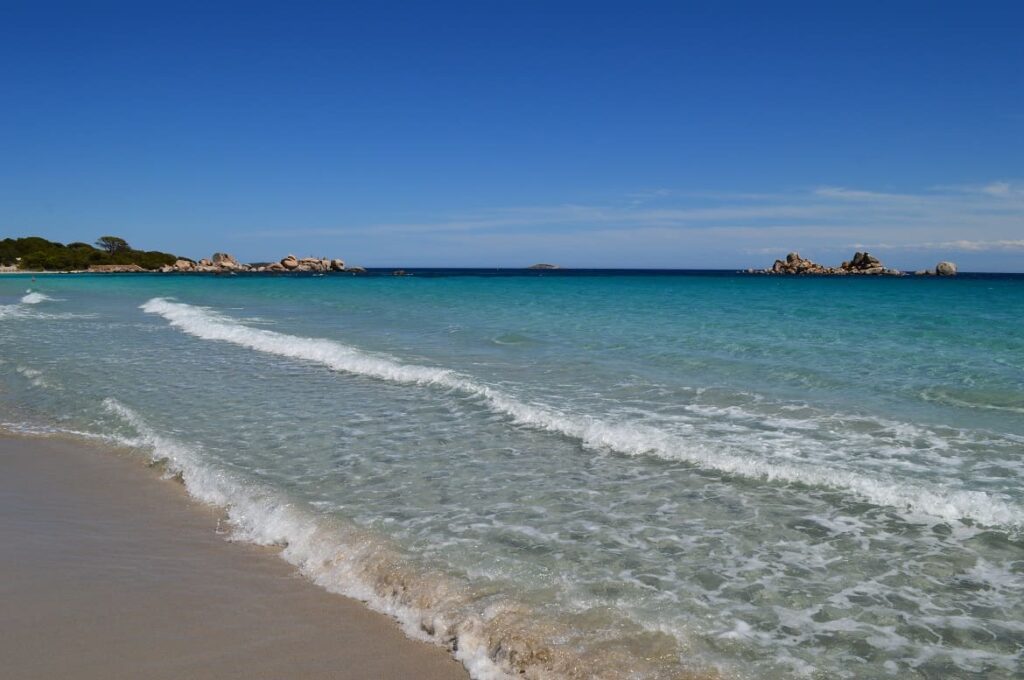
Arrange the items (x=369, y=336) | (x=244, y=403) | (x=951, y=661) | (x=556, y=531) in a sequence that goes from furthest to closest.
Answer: (x=369, y=336) → (x=244, y=403) → (x=556, y=531) → (x=951, y=661)

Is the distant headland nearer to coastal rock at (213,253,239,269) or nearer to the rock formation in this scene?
coastal rock at (213,253,239,269)

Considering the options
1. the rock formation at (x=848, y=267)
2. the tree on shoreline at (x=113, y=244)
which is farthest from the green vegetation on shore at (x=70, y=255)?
the rock formation at (x=848, y=267)

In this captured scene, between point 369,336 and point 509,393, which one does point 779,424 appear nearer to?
point 509,393

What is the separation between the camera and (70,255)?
142375mm

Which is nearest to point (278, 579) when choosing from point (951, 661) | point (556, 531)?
point (556, 531)

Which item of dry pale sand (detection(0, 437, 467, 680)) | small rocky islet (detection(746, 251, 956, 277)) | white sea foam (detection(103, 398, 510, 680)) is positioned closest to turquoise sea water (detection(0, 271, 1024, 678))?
white sea foam (detection(103, 398, 510, 680))

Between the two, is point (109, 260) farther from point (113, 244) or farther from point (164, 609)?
point (164, 609)

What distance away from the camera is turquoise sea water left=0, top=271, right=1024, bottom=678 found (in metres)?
4.55

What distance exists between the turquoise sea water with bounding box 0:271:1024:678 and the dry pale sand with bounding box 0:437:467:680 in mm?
322

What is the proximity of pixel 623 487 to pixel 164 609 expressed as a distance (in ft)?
14.9

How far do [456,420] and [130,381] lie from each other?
25.7ft

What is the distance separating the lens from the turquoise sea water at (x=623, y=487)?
4555mm

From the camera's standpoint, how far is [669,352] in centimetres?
1797

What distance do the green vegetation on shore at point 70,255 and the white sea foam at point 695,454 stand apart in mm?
143990
